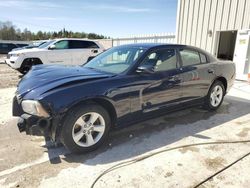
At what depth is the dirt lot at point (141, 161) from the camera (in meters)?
2.59

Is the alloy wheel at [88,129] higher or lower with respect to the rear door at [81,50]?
lower

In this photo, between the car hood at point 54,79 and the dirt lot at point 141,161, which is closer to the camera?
the dirt lot at point 141,161

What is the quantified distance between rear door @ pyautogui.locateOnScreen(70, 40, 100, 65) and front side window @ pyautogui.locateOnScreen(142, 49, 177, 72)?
280 inches

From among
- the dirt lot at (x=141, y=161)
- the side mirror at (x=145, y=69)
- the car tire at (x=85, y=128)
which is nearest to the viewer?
the dirt lot at (x=141, y=161)

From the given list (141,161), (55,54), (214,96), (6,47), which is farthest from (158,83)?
(6,47)

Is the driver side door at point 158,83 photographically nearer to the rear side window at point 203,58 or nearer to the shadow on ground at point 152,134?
the shadow on ground at point 152,134

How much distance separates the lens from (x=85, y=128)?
3121 mm

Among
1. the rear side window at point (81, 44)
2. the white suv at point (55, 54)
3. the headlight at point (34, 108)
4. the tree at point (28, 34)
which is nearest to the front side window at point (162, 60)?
the headlight at point (34, 108)

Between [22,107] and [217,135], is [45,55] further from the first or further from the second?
[217,135]

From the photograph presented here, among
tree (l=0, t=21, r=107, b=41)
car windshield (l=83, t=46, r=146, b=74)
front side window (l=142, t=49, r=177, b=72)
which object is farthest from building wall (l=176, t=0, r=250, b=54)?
tree (l=0, t=21, r=107, b=41)

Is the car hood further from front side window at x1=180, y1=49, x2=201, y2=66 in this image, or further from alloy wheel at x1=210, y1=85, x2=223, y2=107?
alloy wheel at x1=210, y1=85, x2=223, y2=107

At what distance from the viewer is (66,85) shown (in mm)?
2957

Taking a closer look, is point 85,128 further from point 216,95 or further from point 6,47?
point 6,47

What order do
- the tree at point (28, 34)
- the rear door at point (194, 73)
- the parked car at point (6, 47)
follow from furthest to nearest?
1. the tree at point (28, 34)
2. the parked car at point (6, 47)
3. the rear door at point (194, 73)
